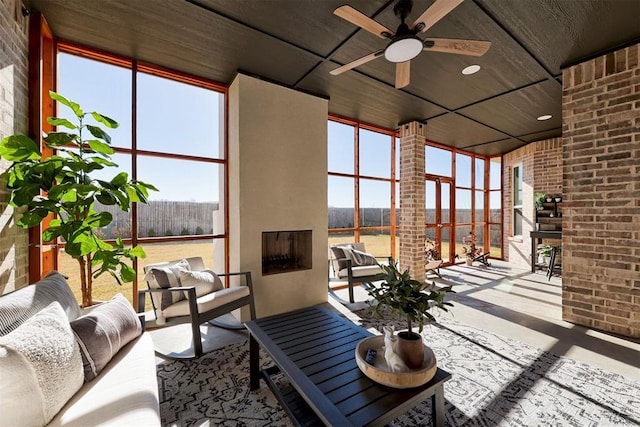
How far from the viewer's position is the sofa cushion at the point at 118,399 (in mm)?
1170

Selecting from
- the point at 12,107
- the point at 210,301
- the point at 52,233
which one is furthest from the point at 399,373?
the point at 12,107

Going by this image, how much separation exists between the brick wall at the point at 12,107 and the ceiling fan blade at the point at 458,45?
306 cm

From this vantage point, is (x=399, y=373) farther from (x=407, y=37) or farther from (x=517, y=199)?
(x=517, y=199)

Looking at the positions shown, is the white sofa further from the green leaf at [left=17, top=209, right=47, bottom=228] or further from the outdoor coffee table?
the outdoor coffee table

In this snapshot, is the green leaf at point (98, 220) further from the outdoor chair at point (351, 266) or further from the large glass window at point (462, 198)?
the large glass window at point (462, 198)

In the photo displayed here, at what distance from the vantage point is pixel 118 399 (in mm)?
1288

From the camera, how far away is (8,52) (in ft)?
6.38

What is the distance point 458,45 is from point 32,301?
3.31m

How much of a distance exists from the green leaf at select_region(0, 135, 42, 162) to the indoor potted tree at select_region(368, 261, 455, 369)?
2399 millimetres

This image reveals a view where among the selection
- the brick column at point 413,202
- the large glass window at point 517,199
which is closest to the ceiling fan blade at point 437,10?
the brick column at point 413,202

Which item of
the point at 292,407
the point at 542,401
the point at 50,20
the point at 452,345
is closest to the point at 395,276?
the point at 292,407

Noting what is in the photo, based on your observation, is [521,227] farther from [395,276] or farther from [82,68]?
[82,68]

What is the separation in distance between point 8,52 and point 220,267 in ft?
9.11

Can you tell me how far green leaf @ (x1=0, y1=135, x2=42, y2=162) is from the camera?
1711 millimetres
